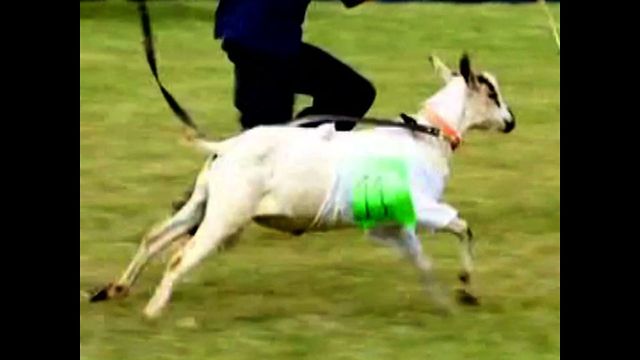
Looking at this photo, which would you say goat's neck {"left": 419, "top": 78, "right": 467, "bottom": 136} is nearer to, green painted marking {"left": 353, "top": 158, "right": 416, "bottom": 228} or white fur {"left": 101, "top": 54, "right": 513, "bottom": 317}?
white fur {"left": 101, "top": 54, "right": 513, "bottom": 317}

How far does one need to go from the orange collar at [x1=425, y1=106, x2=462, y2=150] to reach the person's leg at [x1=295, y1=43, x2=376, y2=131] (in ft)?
1.81

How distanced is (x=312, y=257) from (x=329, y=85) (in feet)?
3.01

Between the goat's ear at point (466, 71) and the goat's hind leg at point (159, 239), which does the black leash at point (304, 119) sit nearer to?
the goat's hind leg at point (159, 239)

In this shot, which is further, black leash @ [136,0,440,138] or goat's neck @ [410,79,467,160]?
goat's neck @ [410,79,467,160]

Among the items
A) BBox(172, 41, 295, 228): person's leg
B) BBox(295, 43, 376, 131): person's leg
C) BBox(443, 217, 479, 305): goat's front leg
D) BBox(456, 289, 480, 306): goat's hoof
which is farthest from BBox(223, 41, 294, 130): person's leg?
BBox(456, 289, 480, 306): goat's hoof

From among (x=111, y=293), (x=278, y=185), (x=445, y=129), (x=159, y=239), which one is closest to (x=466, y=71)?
(x=445, y=129)

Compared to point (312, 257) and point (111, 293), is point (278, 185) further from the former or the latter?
point (312, 257)

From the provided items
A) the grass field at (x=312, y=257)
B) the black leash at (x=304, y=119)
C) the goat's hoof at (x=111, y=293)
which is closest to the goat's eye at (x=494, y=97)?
the black leash at (x=304, y=119)

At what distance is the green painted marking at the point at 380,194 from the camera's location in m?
7.33

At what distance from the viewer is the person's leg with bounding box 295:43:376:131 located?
838 centimetres

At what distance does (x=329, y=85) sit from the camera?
27.7ft

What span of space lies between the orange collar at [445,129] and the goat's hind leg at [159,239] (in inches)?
41.9

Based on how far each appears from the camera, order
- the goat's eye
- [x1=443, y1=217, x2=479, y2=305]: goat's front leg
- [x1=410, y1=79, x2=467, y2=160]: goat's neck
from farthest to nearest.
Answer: the goat's eye < [x1=410, y1=79, x2=467, y2=160]: goat's neck < [x1=443, y1=217, x2=479, y2=305]: goat's front leg
